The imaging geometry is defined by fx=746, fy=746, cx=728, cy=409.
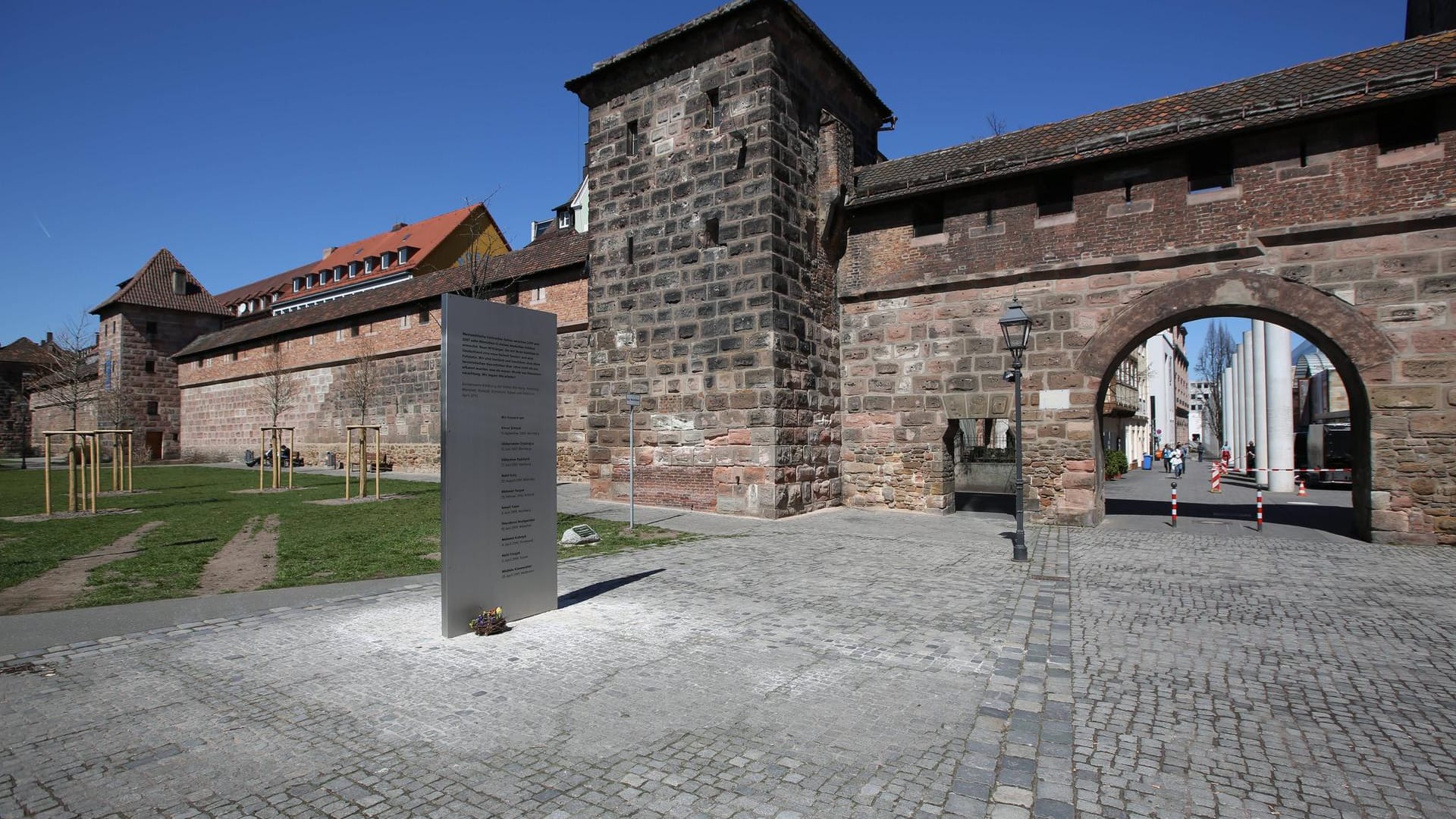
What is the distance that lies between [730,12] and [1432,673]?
14.0 metres

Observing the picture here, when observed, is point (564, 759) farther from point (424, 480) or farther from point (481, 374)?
point (424, 480)

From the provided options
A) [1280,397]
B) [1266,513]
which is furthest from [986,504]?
[1280,397]

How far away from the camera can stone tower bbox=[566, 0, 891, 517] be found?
1431 centimetres

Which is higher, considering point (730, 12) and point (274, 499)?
point (730, 12)

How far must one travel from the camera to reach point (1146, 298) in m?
12.9

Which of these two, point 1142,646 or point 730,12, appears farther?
point 730,12

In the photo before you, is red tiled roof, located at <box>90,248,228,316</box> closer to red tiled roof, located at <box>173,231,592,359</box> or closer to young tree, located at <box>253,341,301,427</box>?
red tiled roof, located at <box>173,231,592,359</box>

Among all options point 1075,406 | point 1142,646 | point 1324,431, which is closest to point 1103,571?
point 1142,646

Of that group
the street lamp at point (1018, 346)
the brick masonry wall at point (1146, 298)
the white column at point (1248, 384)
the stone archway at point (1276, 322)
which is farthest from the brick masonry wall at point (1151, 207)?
the white column at point (1248, 384)

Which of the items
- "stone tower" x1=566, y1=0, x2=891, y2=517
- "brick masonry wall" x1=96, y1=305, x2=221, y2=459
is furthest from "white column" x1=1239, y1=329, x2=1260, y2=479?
"brick masonry wall" x1=96, y1=305, x2=221, y2=459

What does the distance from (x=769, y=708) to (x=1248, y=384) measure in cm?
2972

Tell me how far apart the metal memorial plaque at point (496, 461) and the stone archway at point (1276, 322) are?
→ 10.5 meters

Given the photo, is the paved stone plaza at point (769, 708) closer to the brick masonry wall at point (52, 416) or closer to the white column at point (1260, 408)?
the white column at point (1260, 408)

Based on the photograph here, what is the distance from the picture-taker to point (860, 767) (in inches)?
148
